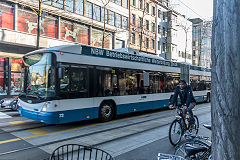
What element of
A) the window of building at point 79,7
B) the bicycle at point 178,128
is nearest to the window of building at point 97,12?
the window of building at point 79,7

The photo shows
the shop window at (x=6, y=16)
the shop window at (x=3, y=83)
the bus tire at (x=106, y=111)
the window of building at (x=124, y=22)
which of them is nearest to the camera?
the bus tire at (x=106, y=111)

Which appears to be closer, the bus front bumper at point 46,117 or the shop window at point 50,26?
the bus front bumper at point 46,117

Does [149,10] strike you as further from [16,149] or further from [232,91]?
[232,91]

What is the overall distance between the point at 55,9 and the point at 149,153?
65.3 ft

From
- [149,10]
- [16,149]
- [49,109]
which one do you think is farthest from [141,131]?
[149,10]

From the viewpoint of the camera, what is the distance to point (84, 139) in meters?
6.30

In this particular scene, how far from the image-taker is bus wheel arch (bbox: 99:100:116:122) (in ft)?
29.1

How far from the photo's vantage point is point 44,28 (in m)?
20.2

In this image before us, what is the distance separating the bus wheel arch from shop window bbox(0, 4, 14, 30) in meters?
14.0

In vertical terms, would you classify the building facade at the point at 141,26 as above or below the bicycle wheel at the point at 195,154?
above

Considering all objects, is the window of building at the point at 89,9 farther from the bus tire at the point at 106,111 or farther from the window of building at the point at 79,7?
the bus tire at the point at 106,111

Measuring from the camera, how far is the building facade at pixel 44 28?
58.7 feet

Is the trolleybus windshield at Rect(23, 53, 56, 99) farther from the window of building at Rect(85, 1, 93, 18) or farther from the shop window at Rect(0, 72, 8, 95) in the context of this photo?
the window of building at Rect(85, 1, 93, 18)

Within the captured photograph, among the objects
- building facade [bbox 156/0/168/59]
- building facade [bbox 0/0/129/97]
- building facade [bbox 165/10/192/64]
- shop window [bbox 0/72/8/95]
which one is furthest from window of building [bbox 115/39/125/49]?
shop window [bbox 0/72/8/95]
